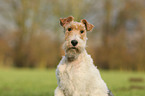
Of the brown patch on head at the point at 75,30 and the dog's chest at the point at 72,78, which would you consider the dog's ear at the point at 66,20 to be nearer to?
the brown patch on head at the point at 75,30

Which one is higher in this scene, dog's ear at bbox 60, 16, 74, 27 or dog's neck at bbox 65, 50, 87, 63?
dog's ear at bbox 60, 16, 74, 27

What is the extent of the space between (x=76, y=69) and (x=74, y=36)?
2.12 ft

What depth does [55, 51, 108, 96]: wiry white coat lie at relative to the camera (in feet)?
13.5

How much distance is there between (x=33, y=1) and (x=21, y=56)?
917 centimetres

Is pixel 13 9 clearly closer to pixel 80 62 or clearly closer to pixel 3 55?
pixel 3 55

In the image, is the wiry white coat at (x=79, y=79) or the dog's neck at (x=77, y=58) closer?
the wiry white coat at (x=79, y=79)

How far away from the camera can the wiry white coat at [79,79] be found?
13.5 ft

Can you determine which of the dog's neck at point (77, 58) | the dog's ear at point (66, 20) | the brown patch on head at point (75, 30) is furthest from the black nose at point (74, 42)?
the dog's ear at point (66, 20)

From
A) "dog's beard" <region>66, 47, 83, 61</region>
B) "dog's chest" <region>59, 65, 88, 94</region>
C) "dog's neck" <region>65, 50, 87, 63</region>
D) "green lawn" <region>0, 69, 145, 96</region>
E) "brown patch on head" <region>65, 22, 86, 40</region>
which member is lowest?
"dog's chest" <region>59, 65, 88, 94</region>

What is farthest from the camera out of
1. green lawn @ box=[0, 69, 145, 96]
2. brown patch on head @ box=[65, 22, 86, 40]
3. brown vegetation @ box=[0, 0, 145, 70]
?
brown vegetation @ box=[0, 0, 145, 70]

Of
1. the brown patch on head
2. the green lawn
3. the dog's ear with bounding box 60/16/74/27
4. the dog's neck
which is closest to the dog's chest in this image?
the dog's neck

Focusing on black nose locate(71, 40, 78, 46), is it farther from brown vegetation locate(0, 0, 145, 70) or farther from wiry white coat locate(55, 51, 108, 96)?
brown vegetation locate(0, 0, 145, 70)

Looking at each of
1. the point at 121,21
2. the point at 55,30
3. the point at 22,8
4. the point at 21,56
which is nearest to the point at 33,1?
the point at 22,8

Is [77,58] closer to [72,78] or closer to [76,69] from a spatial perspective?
[76,69]
